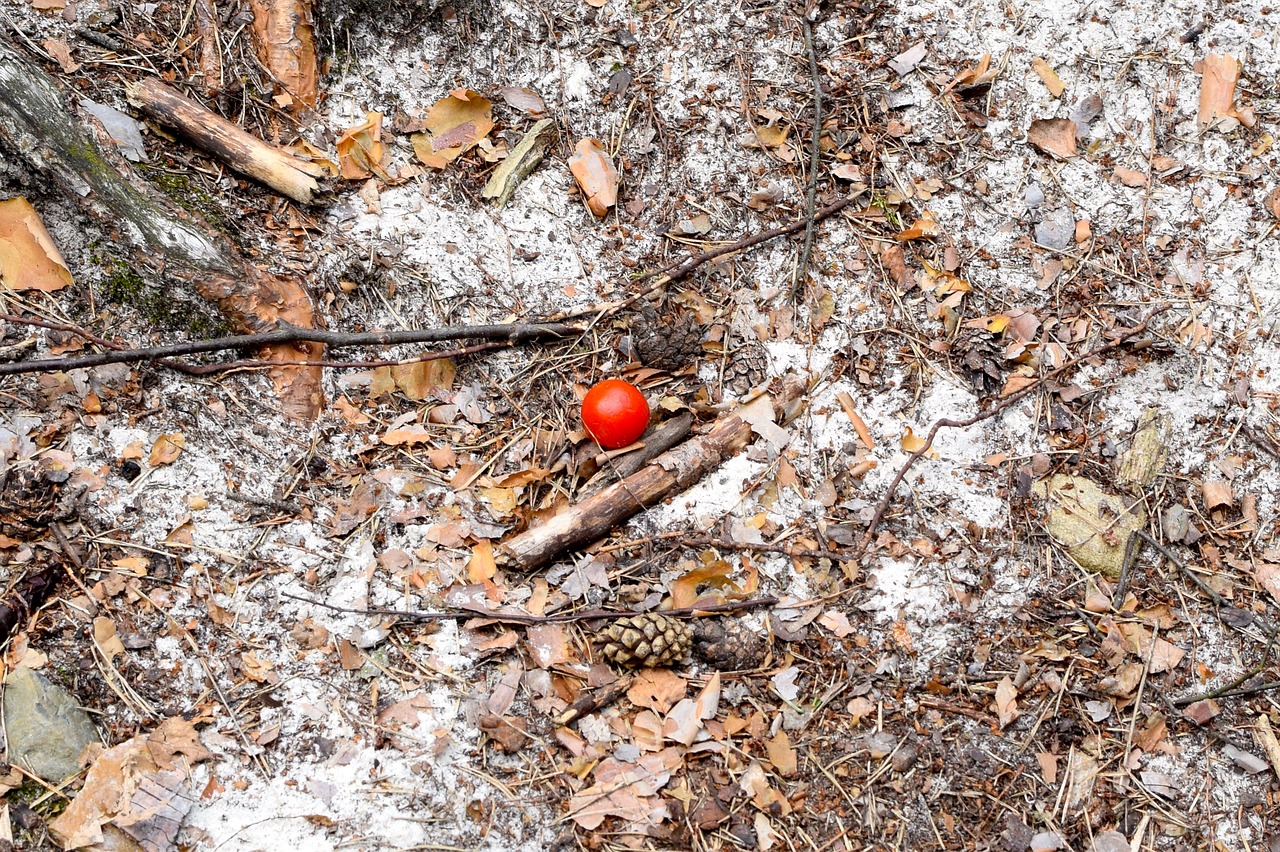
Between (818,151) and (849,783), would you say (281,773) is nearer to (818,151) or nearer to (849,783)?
(849,783)

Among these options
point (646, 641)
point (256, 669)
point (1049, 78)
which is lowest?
point (646, 641)

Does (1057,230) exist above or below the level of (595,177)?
below

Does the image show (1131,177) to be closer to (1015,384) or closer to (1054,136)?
(1054,136)

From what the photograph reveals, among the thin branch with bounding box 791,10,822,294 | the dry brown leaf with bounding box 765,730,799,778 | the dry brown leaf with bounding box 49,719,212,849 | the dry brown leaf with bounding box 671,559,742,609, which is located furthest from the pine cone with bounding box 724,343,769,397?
the dry brown leaf with bounding box 49,719,212,849

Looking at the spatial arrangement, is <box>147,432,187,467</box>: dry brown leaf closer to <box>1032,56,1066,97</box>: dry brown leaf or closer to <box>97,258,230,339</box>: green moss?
<box>97,258,230,339</box>: green moss

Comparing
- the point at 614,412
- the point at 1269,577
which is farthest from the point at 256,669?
the point at 1269,577
